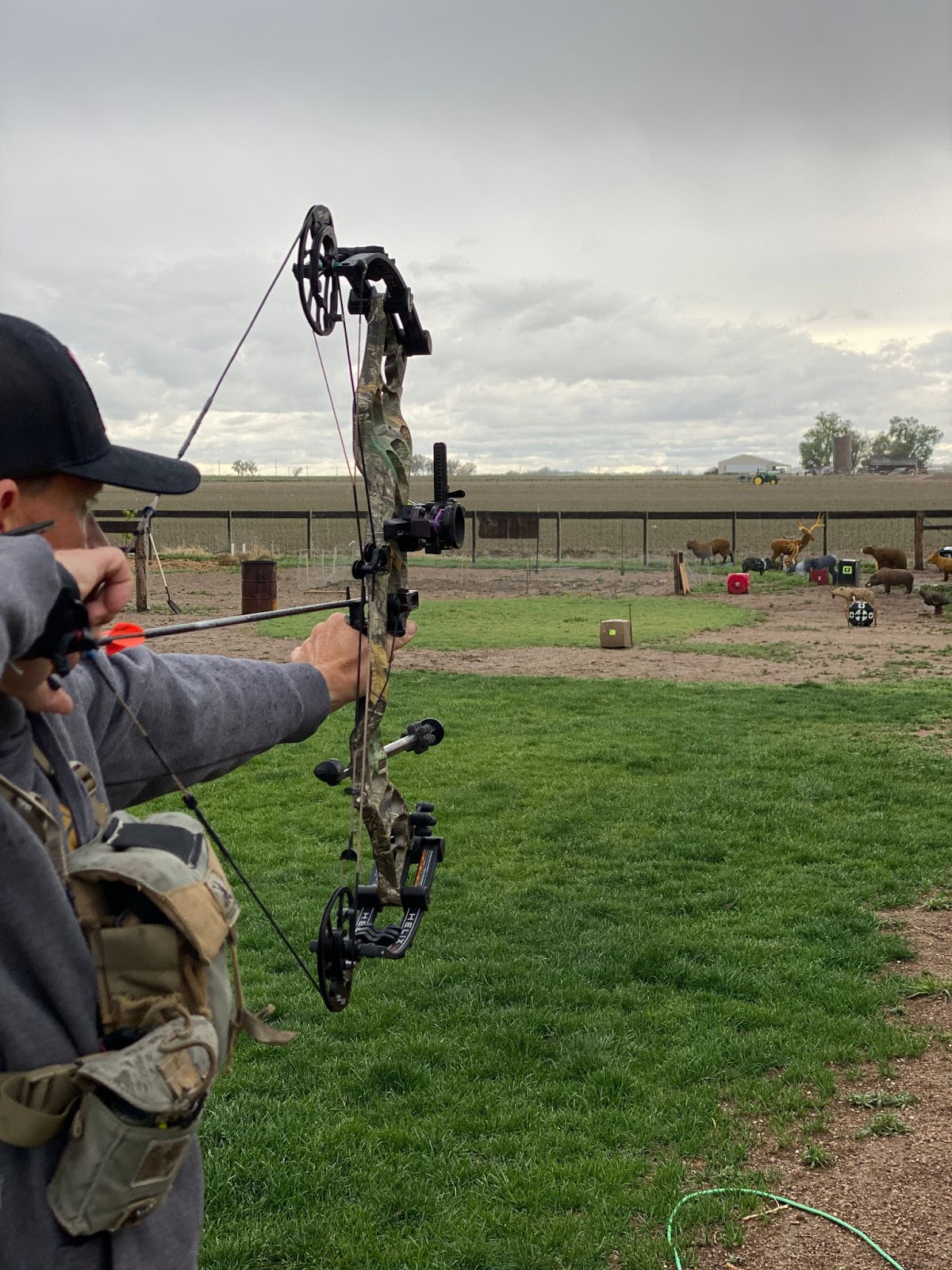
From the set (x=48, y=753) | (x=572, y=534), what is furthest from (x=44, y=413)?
(x=572, y=534)

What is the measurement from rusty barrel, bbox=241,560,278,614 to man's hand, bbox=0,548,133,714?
17432 millimetres

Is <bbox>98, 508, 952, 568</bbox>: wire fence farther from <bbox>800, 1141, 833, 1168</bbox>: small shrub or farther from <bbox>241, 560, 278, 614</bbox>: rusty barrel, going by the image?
<bbox>800, 1141, 833, 1168</bbox>: small shrub

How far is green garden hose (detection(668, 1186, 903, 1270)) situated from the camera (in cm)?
357

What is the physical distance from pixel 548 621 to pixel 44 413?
20358 mm

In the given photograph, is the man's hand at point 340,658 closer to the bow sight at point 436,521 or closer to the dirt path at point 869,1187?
the bow sight at point 436,521

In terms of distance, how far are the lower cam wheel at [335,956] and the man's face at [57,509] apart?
1841 millimetres

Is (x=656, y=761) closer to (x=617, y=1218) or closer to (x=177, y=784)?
(x=617, y=1218)

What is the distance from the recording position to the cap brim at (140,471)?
5.79ft

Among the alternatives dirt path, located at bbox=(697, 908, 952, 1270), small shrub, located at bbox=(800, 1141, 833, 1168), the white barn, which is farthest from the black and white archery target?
the white barn

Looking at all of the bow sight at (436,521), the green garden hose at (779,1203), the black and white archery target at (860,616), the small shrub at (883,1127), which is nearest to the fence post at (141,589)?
the black and white archery target at (860,616)

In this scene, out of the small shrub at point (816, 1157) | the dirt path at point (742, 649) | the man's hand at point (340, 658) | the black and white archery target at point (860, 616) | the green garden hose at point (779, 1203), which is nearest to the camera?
the man's hand at point (340, 658)

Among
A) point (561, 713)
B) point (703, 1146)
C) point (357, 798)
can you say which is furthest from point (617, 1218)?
point (561, 713)

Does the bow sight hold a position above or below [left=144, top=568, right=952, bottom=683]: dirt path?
above

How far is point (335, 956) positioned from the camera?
3.50 metres
